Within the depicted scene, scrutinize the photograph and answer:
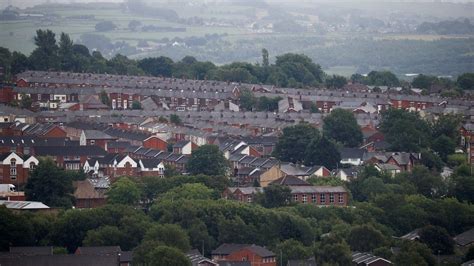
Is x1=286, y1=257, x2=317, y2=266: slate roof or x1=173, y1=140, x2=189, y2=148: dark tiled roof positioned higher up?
x1=286, y1=257, x2=317, y2=266: slate roof

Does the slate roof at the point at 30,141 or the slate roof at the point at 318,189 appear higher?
the slate roof at the point at 318,189

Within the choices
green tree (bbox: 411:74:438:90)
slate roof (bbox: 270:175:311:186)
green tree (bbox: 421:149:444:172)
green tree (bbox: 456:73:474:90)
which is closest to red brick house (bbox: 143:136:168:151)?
green tree (bbox: 421:149:444:172)

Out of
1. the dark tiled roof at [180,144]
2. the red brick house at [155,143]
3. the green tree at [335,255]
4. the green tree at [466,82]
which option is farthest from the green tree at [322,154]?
the green tree at [466,82]

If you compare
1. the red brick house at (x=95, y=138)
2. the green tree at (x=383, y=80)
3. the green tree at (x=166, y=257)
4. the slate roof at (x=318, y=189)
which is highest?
the green tree at (x=166, y=257)

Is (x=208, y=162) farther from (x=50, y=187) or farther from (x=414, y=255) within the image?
(x=414, y=255)

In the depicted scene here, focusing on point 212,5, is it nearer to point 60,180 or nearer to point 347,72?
point 347,72

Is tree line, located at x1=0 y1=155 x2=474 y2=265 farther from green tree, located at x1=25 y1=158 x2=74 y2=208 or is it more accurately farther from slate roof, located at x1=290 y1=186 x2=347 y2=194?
slate roof, located at x1=290 y1=186 x2=347 y2=194

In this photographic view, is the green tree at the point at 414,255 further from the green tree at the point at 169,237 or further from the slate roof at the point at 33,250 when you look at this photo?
the slate roof at the point at 33,250

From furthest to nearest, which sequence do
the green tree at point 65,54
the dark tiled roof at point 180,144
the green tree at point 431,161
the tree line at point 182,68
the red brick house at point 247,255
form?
the green tree at point 65,54 → the tree line at point 182,68 → the dark tiled roof at point 180,144 → the green tree at point 431,161 → the red brick house at point 247,255
